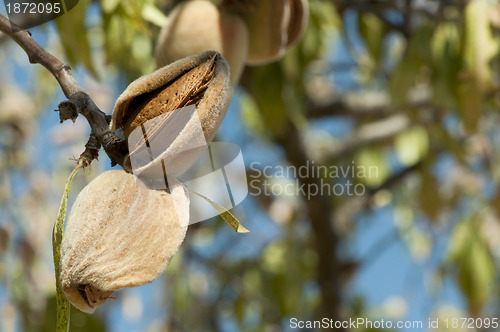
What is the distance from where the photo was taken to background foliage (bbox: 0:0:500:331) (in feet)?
5.20

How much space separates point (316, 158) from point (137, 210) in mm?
1828

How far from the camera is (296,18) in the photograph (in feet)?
3.69

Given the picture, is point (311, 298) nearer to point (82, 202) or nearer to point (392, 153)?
point (392, 153)

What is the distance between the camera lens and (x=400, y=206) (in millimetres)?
2803

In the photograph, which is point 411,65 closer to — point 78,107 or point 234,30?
point 234,30

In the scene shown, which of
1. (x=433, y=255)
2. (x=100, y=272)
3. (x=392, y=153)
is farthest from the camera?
(x=392, y=153)

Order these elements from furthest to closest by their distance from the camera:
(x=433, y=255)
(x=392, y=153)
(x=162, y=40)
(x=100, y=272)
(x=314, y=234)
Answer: (x=392, y=153)
(x=433, y=255)
(x=314, y=234)
(x=162, y=40)
(x=100, y=272)

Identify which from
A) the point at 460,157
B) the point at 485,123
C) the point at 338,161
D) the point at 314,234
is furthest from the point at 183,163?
the point at 485,123

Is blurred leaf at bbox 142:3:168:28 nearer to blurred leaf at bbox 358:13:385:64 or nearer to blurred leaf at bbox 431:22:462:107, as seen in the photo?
blurred leaf at bbox 431:22:462:107

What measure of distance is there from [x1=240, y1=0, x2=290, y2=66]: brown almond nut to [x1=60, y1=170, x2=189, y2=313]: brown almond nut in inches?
20.8

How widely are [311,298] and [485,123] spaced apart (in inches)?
42.1

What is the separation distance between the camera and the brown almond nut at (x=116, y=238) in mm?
579

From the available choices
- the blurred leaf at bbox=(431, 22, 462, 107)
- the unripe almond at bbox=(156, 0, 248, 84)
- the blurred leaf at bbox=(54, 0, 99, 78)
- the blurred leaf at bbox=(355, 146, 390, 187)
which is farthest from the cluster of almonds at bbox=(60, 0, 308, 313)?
the blurred leaf at bbox=(355, 146, 390, 187)

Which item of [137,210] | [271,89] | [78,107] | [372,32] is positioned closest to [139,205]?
[137,210]
